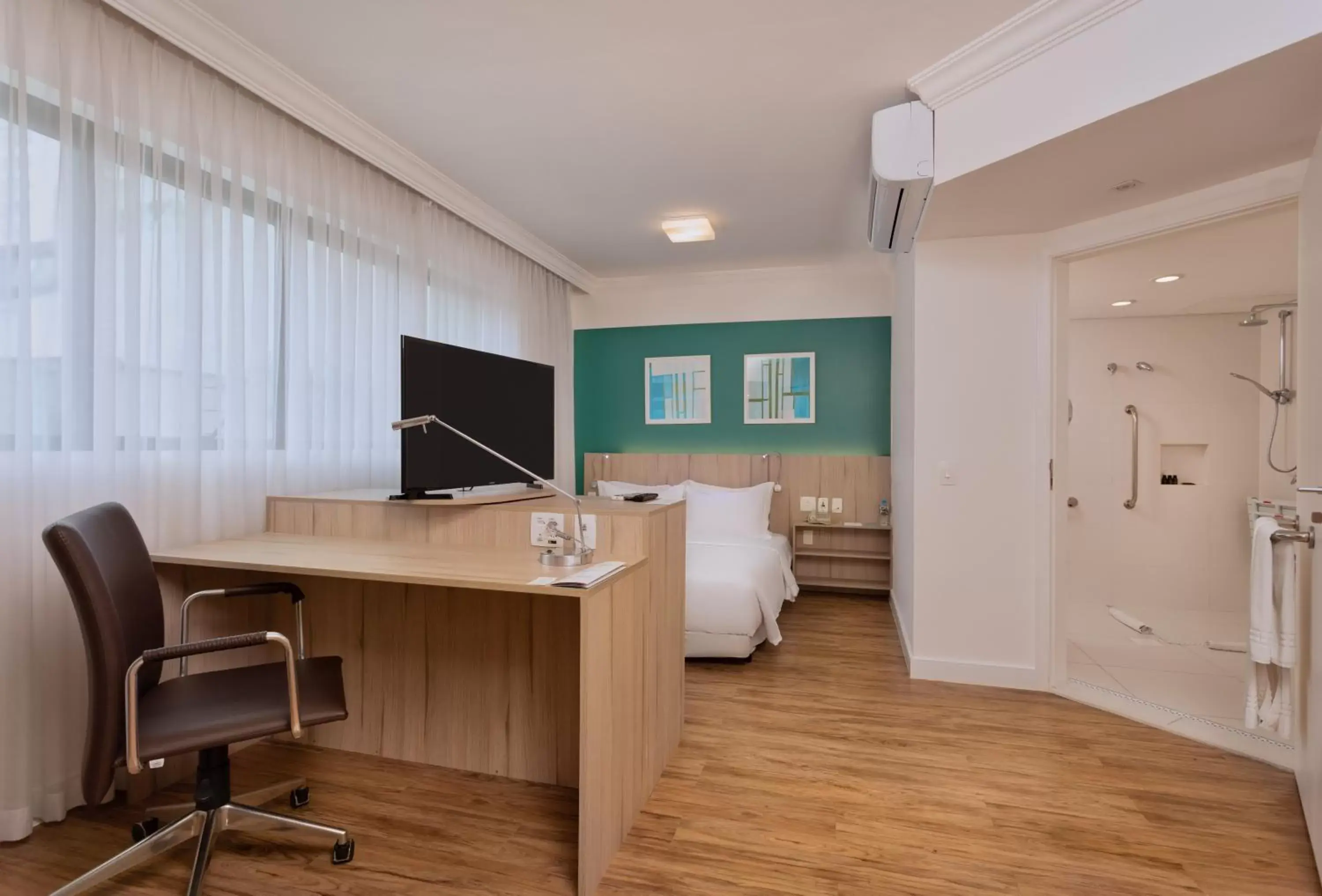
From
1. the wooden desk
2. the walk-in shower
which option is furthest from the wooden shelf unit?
the wooden desk

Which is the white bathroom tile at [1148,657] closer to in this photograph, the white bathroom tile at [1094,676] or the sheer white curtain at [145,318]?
the white bathroom tile at [1094,676]

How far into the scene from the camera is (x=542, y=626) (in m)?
2.28

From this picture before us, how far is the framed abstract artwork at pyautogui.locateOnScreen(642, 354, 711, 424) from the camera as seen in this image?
5.61 metres

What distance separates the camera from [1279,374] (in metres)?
4.35

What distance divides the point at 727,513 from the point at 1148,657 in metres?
2.63

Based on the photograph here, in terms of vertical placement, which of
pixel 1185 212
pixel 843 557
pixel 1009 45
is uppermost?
pixel 1009 45

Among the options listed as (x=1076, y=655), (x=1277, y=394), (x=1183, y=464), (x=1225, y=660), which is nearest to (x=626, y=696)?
(x=1076, y=655)

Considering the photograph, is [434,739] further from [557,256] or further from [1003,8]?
[557,256]

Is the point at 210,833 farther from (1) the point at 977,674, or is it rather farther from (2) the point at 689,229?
(2) the point at 689,229

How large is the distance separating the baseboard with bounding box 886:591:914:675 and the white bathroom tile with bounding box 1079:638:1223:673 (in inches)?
38.9

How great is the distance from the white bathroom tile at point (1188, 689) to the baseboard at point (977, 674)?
46cm

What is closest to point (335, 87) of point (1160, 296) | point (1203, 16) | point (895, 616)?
point (1203, 16)

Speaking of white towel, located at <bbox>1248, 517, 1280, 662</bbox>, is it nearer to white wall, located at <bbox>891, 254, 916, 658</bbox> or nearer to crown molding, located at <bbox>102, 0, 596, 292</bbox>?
white wall, located at <bbox>891, 254, 916, 658</bbox>

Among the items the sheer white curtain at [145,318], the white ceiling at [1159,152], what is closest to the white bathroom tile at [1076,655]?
the white ceiling at [1159,152]
